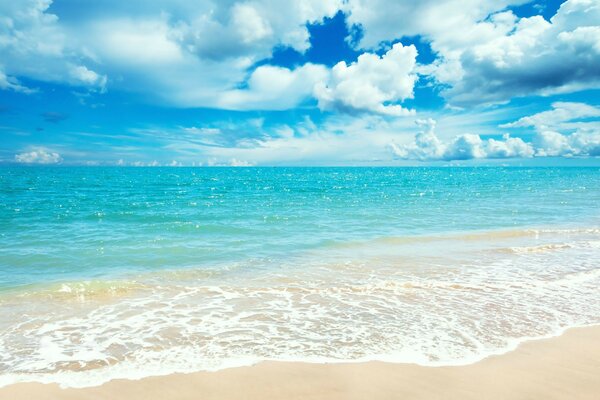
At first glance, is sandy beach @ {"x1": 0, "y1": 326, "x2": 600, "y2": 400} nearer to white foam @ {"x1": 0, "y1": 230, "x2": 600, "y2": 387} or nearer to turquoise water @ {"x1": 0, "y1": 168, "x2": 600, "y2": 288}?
white foam @ {"x1": 0, "y1": 230, "x2": 600, "y2": 387}

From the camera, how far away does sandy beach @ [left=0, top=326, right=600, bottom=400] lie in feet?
16.2

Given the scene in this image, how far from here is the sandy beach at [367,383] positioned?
4949 millimetres

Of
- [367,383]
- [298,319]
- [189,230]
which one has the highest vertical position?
[367,383]

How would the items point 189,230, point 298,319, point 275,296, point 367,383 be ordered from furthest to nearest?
point 189,230, point 275,296, point 298,319, point 367,383

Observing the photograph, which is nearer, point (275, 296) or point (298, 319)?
point (298, 319)

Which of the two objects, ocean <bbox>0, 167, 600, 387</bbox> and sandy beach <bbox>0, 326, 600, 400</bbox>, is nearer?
sandy beach <bbox>0, 326, 600, 400</bbox>

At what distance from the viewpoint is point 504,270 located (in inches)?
461

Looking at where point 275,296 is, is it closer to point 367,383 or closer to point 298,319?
point 298,319

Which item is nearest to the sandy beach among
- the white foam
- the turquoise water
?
the white foam

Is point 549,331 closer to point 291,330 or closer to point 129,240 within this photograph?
point 291,330

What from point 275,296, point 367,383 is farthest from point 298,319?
point 367,383

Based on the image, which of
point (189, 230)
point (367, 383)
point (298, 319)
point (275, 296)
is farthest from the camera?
point (189, 230)

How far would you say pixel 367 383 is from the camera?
5.20m

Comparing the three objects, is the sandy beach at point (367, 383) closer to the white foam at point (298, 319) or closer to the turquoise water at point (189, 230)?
the white foam at point (298, 319)
